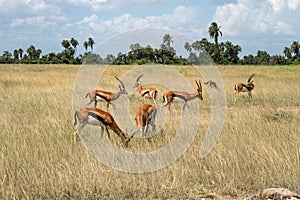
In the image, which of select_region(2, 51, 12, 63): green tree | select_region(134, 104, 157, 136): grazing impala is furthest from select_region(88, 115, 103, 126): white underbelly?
select_region(2, 51, 12, 63): green tree

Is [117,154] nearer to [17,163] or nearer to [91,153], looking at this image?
[91,153]

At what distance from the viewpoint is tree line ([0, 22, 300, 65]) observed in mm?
6637

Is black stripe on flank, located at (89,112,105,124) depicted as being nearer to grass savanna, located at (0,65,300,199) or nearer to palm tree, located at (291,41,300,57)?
grass savanna, located at (0,65,300,199)

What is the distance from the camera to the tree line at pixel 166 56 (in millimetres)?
6637

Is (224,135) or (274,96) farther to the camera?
(274,96)

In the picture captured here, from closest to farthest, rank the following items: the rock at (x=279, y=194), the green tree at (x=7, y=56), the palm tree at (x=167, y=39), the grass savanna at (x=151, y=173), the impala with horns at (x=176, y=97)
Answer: the rock at (x=279, y=194)
the grass savanna at (x=151, y=173)
the palm tree at (x=167, y=39)
the impala with horns at (x=176, y=97)
the green tree at (x=7, y=56)

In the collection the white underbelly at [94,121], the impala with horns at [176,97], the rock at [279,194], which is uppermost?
the impala with horns at [176,97]

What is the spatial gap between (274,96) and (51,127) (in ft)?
32.3

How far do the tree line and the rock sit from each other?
9.27 ft

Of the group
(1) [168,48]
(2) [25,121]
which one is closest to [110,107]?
(2) [25,121]

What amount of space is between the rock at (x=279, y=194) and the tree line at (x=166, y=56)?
2825 mm

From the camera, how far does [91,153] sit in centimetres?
575

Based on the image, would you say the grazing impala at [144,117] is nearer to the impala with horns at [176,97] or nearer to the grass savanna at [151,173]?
the grass savanna at [151,173]

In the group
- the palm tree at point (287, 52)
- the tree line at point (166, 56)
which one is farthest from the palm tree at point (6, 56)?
the palm tree at point (287, 52)
